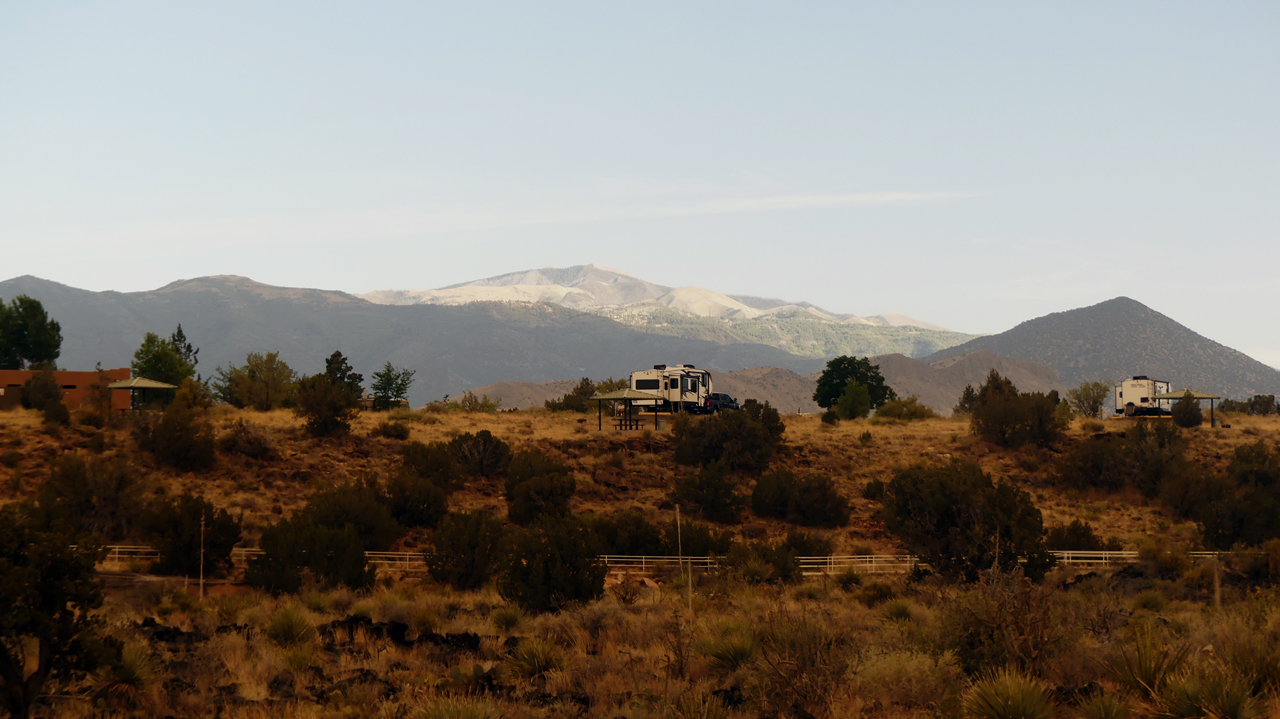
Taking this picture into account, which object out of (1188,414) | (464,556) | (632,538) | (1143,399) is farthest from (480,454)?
(1143,399)

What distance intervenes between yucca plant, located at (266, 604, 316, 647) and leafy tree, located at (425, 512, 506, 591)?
8629 mm

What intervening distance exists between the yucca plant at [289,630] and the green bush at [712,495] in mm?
23569

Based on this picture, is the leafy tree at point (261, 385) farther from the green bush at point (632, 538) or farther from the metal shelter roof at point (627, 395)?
the green bush at point (632, 538)

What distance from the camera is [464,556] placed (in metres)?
26.4

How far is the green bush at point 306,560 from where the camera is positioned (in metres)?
23.3

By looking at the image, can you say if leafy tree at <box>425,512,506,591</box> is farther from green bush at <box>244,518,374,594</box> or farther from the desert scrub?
the desert scrub

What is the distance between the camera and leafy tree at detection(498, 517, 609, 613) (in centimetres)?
2072

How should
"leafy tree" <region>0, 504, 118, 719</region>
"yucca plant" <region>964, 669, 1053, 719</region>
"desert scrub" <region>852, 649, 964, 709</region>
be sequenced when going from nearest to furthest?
"leafy tree" <region>0, 504, 118, 719</region> → "yucca plant" <region>964, 669, 1053, 719</region> → "desert scrub" <region>852, 649, 964, 709</region>

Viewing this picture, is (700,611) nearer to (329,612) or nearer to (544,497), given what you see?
(329,612)

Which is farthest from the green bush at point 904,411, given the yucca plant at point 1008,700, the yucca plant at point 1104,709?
the yucca plant at point 1008,700

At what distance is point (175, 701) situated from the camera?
12.5 meters

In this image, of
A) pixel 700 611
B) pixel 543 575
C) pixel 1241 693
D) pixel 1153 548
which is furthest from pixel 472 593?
pixel 1153 548

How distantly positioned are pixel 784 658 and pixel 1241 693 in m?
5.22

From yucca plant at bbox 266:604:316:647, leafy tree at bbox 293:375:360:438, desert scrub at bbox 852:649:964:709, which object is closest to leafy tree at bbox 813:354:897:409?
leafy tree at bbox 293:375:360:438
